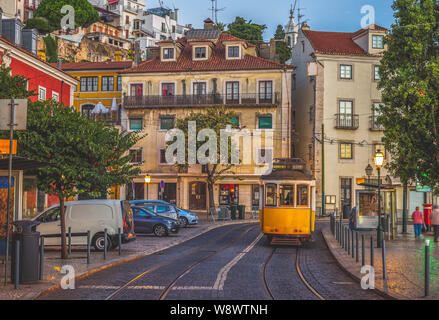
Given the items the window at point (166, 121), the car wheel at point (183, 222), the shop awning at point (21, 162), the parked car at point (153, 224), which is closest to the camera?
the shop awning at point (21, 162)

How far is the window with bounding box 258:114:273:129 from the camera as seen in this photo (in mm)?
51125

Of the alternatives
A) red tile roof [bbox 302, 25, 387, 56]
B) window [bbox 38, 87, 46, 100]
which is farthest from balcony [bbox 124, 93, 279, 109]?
window [bbox 38, 87, 46, 100]

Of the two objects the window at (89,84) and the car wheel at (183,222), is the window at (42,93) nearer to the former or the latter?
the car wheel at (183,222)

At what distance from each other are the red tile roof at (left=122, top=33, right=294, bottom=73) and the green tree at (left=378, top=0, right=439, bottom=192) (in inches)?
971

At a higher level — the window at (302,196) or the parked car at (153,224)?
the window at (302,196)

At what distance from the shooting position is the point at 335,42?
176ft

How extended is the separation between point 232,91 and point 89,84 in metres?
15.0

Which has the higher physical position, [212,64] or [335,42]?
[335,42]

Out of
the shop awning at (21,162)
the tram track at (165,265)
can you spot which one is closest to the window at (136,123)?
the tram track at (165,265)

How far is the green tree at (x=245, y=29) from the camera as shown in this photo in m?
79.9

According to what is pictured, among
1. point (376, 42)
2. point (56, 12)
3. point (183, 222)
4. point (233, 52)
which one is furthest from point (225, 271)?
point (56, 12)

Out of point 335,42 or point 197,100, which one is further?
point 335,42

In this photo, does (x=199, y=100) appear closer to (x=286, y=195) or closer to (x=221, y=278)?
(x=286, y=195)
